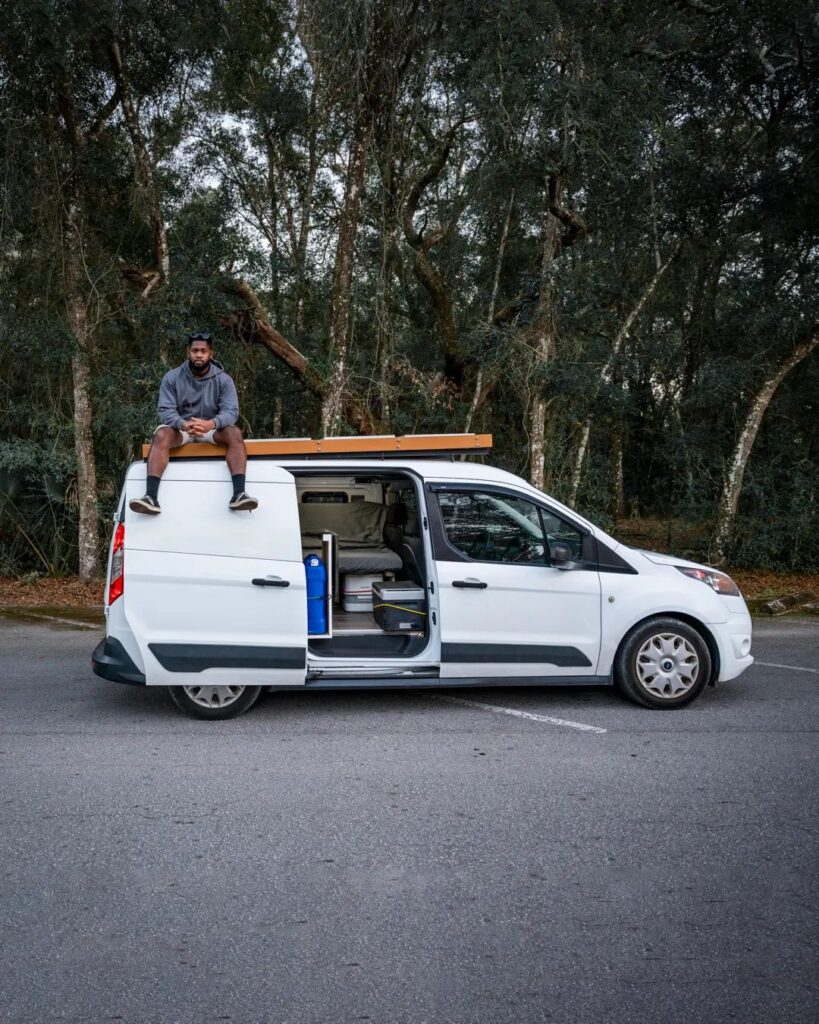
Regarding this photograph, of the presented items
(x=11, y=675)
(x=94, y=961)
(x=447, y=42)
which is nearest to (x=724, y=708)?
(x=94, y=961)

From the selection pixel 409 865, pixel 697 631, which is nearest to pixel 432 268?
pixel 697 631

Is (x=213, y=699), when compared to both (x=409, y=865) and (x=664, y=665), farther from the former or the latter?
(x=664, y=665)

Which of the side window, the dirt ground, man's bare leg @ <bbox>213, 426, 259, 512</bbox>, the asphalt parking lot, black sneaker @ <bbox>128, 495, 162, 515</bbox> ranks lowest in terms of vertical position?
the asphalt parking lot

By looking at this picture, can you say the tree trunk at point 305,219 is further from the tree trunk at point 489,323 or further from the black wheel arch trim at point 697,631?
the black wheel arch trim at point 697,631

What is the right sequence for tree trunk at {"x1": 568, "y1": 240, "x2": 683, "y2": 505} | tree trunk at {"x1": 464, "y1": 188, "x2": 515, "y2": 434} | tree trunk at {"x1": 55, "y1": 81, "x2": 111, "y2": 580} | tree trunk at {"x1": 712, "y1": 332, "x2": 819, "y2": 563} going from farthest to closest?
tree trunk at {"x1": 464, "y1": 188, "x2": 515, "y2": 434} → tree trunk at {"x1": 568, "y1": 240, "x2": 683, "y2": 505} → tree trunk at {"x1": 712, "y1": 332, "x2": 819, "y2": 563} → tree trunk at {"x1": 55, "y1": 81, "x2": 111, "y2": 580}

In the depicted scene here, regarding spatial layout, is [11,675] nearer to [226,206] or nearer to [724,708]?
Answer: [724,708]

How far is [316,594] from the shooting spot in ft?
20.7

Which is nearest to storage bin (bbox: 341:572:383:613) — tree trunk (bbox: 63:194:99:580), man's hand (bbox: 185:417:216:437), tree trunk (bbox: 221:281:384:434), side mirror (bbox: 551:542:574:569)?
side mirror (bbox: 551:542:574:569)

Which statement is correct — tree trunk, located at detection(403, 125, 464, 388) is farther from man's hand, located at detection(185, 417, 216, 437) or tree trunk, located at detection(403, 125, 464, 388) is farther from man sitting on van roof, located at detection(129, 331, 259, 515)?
man's hand, located at detection(185, 417, 216, 437)

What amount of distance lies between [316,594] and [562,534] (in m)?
1.84

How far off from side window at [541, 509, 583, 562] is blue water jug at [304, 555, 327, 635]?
65.5 inches

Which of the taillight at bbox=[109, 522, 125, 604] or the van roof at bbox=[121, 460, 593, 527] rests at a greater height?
the van roof at bbox=[121, 460, 593, 527]

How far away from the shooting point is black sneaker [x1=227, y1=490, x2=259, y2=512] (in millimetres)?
5922

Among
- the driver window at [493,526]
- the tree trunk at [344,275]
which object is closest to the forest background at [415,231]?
the tree trunk at [344,275]
